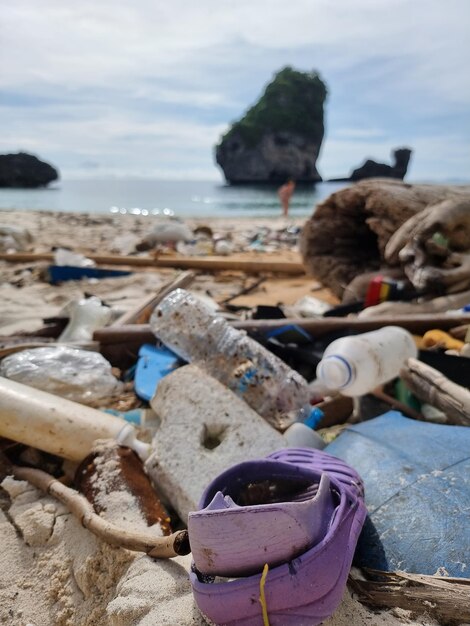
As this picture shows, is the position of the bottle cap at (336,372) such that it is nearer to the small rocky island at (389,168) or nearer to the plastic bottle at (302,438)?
the plastic bottle at (302,438)

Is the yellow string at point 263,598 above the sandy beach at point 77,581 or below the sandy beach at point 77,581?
above

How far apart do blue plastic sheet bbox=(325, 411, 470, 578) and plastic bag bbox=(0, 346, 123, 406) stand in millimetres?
1320

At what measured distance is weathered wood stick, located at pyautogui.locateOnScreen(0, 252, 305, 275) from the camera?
21.4ft

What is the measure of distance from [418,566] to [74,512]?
1.11 metres

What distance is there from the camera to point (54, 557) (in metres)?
1.59

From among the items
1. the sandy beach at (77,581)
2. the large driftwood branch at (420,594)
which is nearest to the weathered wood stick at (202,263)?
the sandy beach at (77,581)

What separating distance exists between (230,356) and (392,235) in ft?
9.65

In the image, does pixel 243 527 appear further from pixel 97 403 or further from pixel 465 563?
pixel 97 403

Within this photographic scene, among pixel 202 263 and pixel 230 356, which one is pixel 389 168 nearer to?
pixel 202 263

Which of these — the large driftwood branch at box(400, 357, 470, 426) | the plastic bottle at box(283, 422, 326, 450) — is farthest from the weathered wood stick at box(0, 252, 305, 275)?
the plastic bottle at box(283, 422, 326, 450)

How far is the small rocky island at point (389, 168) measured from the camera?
6956 cm

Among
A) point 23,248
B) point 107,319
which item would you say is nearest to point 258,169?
point 23,248

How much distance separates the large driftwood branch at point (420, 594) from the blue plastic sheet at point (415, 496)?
0.05m

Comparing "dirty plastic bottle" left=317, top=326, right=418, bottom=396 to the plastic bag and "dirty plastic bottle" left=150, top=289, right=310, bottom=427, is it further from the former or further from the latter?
the plastic bag
